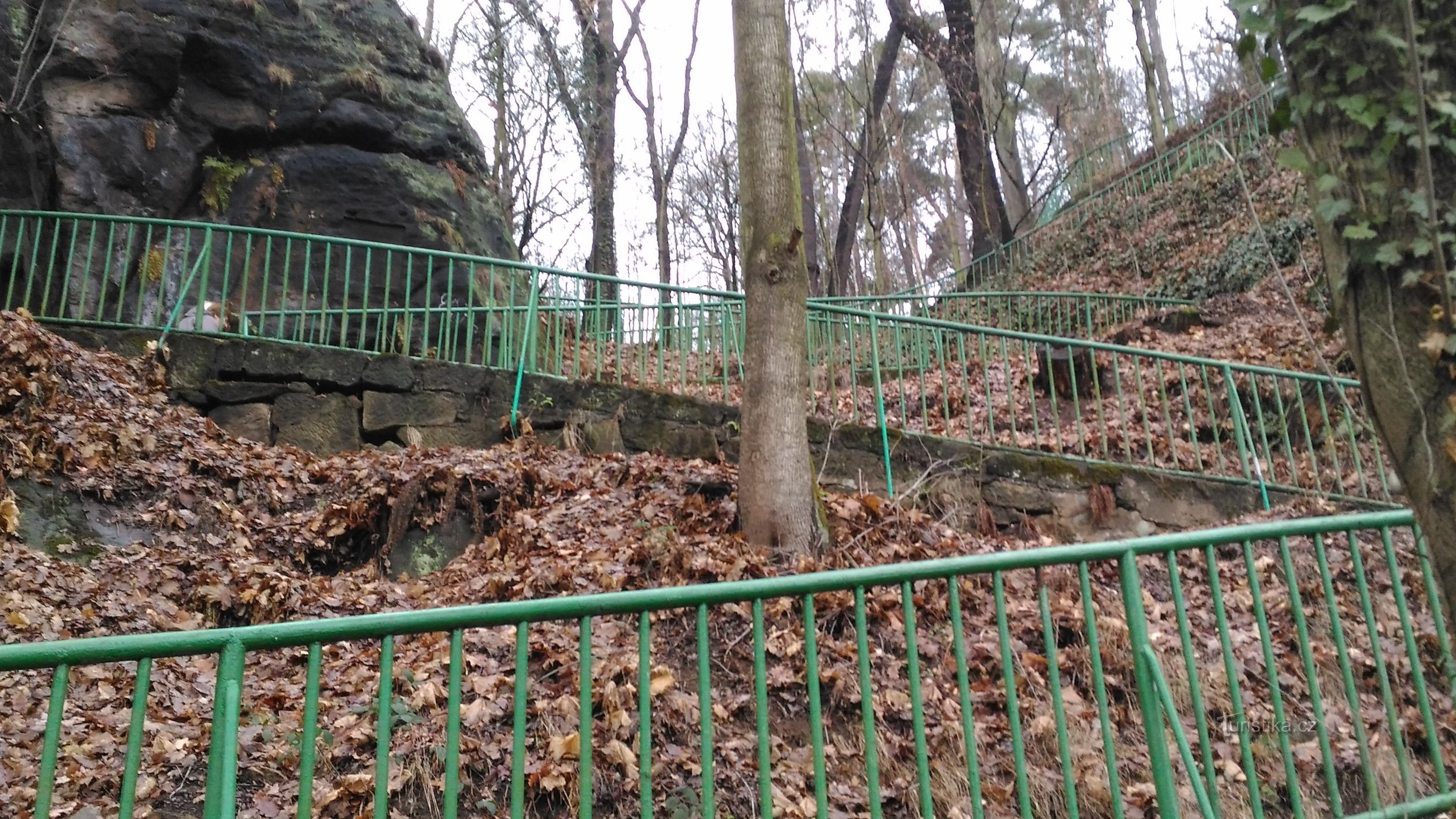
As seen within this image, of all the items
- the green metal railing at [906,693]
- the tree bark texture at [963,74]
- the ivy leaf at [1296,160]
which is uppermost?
the tree bark texture at [963,74]

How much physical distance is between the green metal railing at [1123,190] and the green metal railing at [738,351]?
28.2 feet

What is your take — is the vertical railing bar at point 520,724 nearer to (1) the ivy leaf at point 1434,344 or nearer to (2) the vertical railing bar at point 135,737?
(2) the vertical railing bar at point 135,737

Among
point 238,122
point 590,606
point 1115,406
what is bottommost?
point 590,606

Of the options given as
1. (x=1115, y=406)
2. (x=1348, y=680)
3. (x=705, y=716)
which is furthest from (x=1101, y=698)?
(x=1115, y=406)

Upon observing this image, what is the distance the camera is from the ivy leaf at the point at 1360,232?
81.7 inches

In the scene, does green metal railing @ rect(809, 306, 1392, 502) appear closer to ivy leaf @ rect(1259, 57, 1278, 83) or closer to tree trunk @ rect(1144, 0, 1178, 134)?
ivy leaf @ rect(1259, 57, 1278, 83)

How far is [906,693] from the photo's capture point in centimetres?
414

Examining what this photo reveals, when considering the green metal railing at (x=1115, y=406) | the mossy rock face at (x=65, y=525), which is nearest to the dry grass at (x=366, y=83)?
the green metal railing at (x=1115, y=406)

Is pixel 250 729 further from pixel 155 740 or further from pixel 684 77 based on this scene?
pixel 684 77

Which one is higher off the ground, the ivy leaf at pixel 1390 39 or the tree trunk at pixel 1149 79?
the tree trunk at pixel 1149 79

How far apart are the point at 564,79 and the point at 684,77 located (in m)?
2.94

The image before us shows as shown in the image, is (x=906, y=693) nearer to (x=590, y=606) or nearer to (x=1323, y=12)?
(x=590, y=606)

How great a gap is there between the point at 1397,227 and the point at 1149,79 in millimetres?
20560

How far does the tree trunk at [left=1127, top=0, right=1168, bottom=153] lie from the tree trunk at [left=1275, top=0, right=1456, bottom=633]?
19.5 metres
